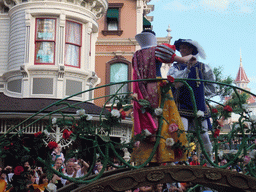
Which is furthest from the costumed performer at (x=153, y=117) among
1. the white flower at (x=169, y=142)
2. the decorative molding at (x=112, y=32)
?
the decorative molding at (x=112, y=32)

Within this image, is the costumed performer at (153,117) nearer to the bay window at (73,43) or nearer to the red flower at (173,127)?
the red flower at (173,127)

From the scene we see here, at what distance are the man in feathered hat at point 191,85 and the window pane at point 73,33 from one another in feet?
32.8

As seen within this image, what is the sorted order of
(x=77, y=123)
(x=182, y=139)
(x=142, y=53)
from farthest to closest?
(x=142, y=53) < (x=182, y=139) < (x=77, y=123)

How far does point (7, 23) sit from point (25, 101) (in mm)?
3852

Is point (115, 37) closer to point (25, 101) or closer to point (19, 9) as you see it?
point (19, 9)

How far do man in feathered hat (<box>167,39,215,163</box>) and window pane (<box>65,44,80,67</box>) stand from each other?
982 cm

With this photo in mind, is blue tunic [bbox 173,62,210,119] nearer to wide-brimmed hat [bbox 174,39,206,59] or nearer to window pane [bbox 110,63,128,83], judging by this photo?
wide-brimmed hat [bbox 174,39,206,59]

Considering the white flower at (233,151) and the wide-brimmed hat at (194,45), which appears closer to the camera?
the white flower at (233,151)

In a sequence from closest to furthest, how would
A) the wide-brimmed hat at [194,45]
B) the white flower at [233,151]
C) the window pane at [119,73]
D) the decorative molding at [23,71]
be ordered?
1. the white flower at [233,151]
2. the wide-brimmed hat at [194,45]
3. the decorative molding at [23,71]
4. the window pane at [119,73]

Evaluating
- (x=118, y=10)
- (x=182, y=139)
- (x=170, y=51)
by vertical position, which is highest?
(x=118, y=10)

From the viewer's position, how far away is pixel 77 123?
414 cm

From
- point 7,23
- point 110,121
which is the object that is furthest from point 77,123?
point 7,23

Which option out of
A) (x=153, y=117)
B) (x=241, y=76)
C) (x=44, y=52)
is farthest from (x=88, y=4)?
(x=241, y=76)

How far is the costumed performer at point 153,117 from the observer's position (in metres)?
4.51
